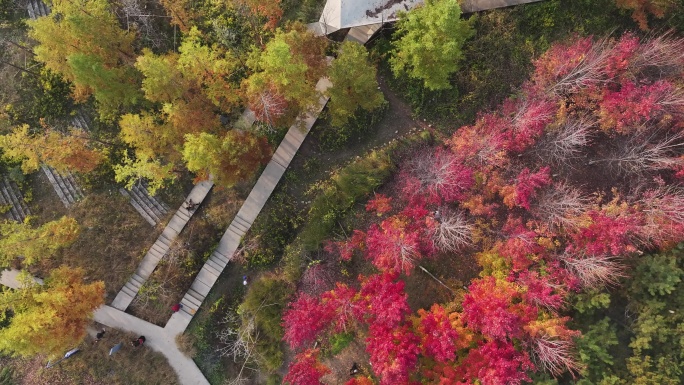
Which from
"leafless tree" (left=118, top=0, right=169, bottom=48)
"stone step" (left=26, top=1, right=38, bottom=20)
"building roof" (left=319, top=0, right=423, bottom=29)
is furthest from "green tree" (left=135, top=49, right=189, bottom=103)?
"stone step" (left=26, top=1, right=38, bottom=20)

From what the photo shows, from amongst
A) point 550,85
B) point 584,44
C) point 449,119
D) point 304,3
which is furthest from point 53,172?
point 584,44

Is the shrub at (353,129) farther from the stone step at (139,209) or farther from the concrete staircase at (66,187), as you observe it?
the concrete staircase at (66,187)

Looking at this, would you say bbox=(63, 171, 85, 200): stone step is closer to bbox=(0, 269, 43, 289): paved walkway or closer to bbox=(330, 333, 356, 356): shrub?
bbox=(0, 269, 43, 289): paved walkway

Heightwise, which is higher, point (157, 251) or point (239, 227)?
point (239, 227)

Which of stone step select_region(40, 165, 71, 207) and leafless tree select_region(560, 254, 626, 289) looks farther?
stone step select_region(40, 165, 71, 207)

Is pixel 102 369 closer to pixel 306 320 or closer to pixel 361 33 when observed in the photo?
pixel 306 320

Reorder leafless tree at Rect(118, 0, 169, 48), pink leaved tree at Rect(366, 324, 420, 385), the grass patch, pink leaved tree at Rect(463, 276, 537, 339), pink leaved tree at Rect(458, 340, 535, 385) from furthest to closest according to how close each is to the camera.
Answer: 1. the grass patch
2. leafless tree at Rect(118, 0, 169, 48)
3. pink leaved tree at Rect(366, 324, 420, 385)
4. pink leaved tree at Rect(463, 276, 537, 339)
5. pink leaved tree at Rect(458, 340, 535, 385)

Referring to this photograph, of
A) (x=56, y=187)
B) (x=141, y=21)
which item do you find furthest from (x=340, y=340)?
(x=141, y=21)
